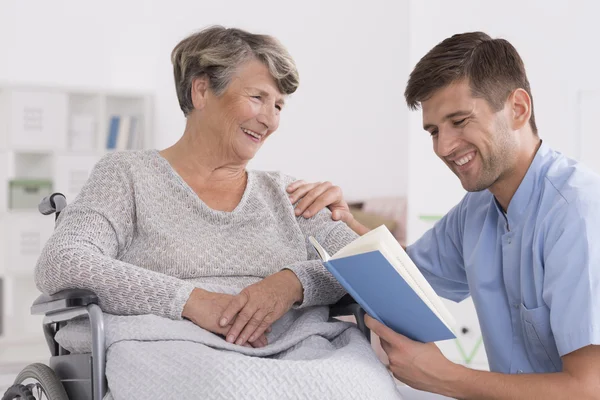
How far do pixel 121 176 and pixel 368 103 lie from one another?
3590mm

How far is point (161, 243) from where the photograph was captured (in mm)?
1679

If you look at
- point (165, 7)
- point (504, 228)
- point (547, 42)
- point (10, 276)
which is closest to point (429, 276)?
point (504, 228)

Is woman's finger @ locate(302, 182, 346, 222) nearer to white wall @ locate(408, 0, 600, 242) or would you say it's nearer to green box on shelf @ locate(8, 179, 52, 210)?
white wall @ locate(408, 0, 600, 242)

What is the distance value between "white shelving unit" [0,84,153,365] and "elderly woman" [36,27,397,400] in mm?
3774

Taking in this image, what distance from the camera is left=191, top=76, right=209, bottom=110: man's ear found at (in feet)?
6.15

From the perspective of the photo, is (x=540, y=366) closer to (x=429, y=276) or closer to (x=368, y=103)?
(x=429, y=276)

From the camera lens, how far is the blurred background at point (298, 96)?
4.05 meters

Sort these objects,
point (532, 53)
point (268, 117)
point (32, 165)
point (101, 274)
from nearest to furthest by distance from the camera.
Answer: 1. point (101, 274)
2. point (268, 117)
3. point (532, 53)
4. point (32, 165)

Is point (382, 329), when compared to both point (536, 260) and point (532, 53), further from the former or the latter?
point (532, 53)

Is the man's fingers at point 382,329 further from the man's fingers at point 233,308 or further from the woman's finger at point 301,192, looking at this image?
the woman's finger at point 301,192

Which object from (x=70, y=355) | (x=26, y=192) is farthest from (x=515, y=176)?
(x=26, y=192)

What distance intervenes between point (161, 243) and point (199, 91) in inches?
16.4

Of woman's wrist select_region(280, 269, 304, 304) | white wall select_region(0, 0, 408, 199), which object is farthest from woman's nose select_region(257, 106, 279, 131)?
white wall select_region(0, 0, 408, 199)

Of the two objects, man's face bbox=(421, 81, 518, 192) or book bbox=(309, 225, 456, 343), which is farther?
man's face bbox=(421, 81, 518, 192)
